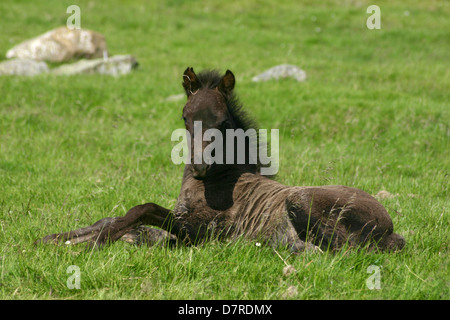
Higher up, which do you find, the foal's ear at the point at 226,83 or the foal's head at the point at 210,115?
the foal's ear at the point at 226,83

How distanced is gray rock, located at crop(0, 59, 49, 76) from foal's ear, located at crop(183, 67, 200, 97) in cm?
1072

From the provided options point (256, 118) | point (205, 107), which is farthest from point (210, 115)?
point (256, 118)

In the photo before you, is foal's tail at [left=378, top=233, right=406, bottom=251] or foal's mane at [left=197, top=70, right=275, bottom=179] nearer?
foal's tail at [left=378, top=233, right=406, bottom=251]

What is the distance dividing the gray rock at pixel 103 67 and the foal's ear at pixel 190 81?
10114 mm

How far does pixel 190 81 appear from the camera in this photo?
5.70m

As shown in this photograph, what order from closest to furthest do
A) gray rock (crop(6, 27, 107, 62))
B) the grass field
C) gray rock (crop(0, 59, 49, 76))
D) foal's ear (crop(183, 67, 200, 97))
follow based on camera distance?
the grass field < foal's ear (crop(183, 67, 200, 97)) < gray rock (crop(0, 59, 49, 76)) < gray rock (crop(6, 27, 107, 62))

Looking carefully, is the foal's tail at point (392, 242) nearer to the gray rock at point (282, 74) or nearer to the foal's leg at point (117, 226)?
the foal's leg at point (117, 226)

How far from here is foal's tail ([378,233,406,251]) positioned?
5.15 metres

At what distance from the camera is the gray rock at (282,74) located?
47.5 feet

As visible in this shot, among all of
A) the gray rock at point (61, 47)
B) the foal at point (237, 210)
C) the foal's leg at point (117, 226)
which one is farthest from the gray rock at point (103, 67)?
the foal's leg at point (117, 226)

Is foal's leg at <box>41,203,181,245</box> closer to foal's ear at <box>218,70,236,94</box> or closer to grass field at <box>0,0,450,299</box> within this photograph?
grass field at <box>0,0,450,299</box>

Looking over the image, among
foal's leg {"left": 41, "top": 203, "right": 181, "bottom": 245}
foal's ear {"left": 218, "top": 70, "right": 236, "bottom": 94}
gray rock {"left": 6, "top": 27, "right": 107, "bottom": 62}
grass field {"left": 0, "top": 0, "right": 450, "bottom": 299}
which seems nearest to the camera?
grass field {"left": 0, "top": 0, "right": 450, "bottom": 299}

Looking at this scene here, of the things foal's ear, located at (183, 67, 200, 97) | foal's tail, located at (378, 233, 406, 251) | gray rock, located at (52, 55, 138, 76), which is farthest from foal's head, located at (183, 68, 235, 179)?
gray rock, located at (52, 55, 138, 76)

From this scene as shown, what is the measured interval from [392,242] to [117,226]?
107 inches
